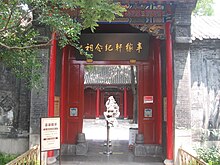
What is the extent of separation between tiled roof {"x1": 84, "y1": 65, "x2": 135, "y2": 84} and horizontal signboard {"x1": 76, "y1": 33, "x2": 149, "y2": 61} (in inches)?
692

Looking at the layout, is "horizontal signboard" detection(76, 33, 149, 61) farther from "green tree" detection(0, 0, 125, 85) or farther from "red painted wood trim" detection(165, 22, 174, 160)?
"green tree" detection(0, 0, 125, 85)

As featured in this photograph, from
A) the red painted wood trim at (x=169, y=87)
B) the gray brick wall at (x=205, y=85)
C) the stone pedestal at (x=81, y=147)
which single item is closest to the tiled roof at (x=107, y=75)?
the stone pedestal at (x=81, y=147)

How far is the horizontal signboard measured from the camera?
779 cm

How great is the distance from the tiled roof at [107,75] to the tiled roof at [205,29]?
1631cm

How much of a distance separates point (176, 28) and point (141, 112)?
3.00 m

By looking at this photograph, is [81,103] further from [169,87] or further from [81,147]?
[169,87]

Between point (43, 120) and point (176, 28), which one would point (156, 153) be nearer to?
point (176, 28)

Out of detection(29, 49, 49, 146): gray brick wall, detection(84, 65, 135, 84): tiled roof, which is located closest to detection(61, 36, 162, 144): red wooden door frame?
detection(29, 49, 49, 146): gray brick wall

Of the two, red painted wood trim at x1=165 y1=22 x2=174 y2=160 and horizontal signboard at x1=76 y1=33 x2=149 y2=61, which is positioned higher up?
horizontal signboard at x1=76 y1=33 x2=149 y2=61

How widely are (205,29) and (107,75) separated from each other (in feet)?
61.5

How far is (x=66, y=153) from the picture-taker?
26.4ft

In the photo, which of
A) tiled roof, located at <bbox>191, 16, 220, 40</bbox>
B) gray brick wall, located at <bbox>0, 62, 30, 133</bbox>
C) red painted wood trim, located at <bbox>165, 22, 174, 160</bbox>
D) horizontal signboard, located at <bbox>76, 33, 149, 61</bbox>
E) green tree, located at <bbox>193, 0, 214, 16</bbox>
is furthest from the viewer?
green tree, located at <bbox>193, 0, 214, 16</bbox>

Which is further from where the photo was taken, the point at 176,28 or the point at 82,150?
the point at 82,150

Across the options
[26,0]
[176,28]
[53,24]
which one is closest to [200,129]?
[176,28]
